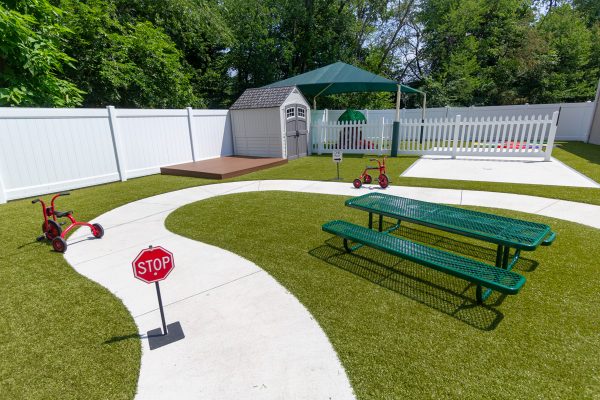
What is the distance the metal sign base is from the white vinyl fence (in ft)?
23.1

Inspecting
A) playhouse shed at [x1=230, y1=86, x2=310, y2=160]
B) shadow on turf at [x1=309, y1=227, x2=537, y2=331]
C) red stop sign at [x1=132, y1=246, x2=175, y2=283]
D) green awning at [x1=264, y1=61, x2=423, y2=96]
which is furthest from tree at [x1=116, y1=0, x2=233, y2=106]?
red stop sign at [x1=132, y1=246, x2=175, y2=283]

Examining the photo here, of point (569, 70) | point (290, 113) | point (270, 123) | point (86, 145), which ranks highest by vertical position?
point (569, 70)

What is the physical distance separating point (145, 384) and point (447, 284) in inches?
114

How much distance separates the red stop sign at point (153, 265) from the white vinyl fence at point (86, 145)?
23.4 feet

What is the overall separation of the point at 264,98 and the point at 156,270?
35.1 feet

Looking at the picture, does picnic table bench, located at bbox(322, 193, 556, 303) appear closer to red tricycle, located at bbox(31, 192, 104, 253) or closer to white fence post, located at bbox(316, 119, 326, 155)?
red tricycle, located at bbox(31, 192, 104, 253)

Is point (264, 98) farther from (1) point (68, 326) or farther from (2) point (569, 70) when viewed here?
(2) point (569, 70)

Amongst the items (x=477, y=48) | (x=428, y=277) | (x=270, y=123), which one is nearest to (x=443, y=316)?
(x=428, y=277)

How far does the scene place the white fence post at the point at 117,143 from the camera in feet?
28.1

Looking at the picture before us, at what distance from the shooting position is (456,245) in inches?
161

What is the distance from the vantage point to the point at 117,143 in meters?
8.80

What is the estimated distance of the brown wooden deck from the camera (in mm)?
9133

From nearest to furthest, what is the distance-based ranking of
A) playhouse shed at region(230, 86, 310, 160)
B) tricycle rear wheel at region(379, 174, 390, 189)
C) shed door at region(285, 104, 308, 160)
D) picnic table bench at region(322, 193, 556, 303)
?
1. picnic table bench at region(322, 193, 556, 303)
2. tricycle rear wheel at region(379, 174, 390, 189)
3. playhouse shed at region(230, 86, 310, 160)
4. shed door at region(285, 104, 308, 160)

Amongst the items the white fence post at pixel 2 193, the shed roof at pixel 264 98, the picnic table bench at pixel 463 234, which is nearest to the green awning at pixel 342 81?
the shed roof at pixel 264 98
